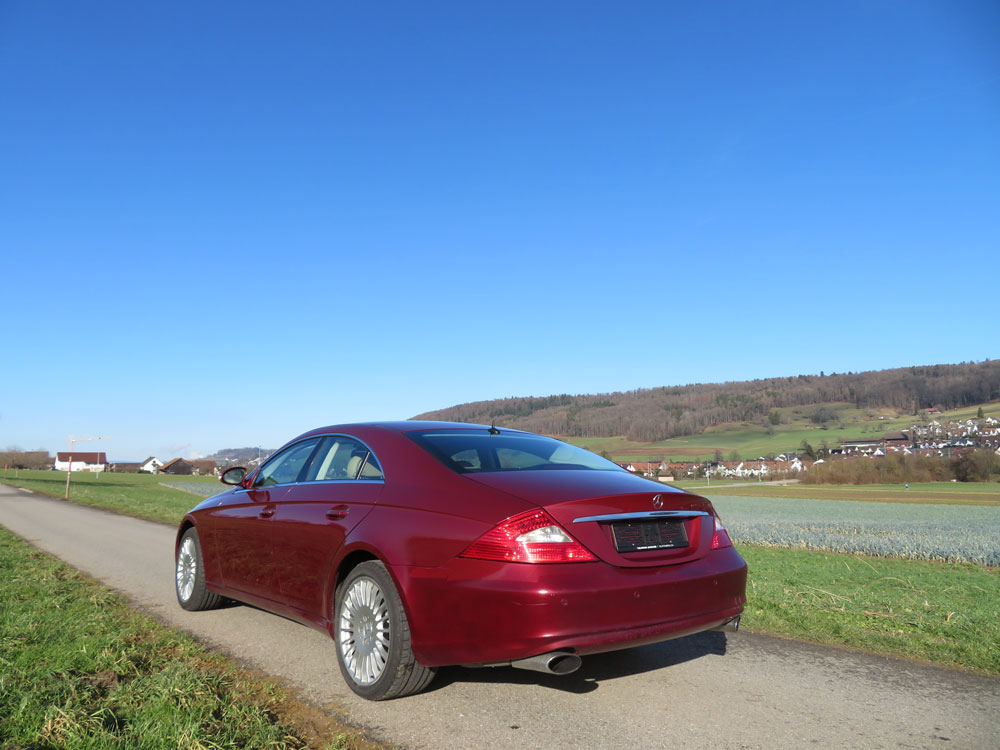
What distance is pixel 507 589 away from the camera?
10.9ft

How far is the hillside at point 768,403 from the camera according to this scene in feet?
471

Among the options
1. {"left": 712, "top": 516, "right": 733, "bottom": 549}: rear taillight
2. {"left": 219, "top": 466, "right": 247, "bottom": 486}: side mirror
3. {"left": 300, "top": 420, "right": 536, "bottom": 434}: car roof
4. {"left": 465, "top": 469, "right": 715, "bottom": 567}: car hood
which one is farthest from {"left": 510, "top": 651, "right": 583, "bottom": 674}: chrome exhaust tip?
{"left": 219, "top": 466, "right": 247, "bottom": 486}: side mirror

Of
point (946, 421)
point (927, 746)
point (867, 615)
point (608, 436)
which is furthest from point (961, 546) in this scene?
point (946, 421)

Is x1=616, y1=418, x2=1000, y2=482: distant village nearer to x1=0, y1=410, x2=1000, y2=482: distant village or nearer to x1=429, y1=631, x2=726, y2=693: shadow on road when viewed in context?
x1=0, y1=410, x2=1000, y2=482: distant village

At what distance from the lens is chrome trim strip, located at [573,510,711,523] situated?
3492mm

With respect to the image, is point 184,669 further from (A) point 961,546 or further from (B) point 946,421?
(B) point 946,421

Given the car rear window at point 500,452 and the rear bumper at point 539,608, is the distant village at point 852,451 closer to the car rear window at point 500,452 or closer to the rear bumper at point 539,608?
the car rear window at point 500,452

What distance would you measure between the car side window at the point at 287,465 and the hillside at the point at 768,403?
122699 mm

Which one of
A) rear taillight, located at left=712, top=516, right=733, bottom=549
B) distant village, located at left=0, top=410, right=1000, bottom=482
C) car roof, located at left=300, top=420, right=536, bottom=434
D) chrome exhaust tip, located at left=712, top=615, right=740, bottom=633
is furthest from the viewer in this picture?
distant village, located at left=0, top=410, right=1000, bottom=482

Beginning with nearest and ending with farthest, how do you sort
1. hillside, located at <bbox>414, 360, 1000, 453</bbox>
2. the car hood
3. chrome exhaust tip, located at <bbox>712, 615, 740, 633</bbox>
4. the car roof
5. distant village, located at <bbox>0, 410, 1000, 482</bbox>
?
the car hood, chrome exhaust tip, located at <bbox>712, 615, 740, 633</bbox>, the car roof, distant village, located at <bbox>0, 410, 1000, 482</bbox>, hillside, located at <bbox>414, 360, 1000, 453</bbox>

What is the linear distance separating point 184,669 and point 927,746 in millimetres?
3799

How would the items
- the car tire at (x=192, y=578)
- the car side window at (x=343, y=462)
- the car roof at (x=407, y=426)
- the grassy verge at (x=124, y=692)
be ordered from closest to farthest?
1. the grassy verge at (x=124, y=692)
2. the car side window at (x=343, y=462)
3. the car roof at (x=407, y=426)
4. the car tire at (x=192, y=578)

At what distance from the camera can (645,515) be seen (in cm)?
368

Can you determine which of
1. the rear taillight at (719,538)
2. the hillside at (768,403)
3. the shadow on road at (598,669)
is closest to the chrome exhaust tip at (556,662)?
the shadow on road at (598,669)
